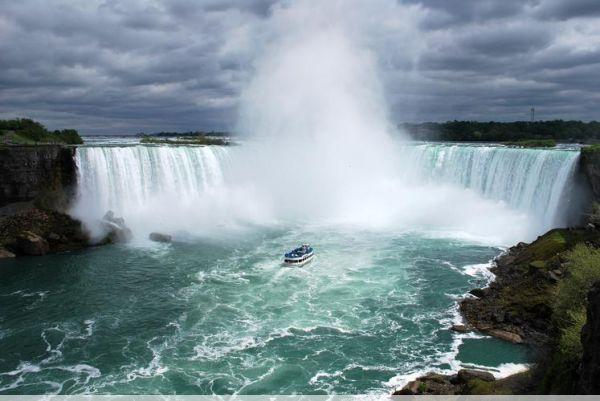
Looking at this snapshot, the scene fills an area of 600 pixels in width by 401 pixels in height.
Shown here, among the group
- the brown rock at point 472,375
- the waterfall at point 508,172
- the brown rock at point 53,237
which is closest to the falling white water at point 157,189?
the brown rock at point 53,237

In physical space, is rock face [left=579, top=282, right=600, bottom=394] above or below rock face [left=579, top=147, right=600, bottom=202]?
below

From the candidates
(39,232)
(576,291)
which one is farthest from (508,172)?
(39,232)

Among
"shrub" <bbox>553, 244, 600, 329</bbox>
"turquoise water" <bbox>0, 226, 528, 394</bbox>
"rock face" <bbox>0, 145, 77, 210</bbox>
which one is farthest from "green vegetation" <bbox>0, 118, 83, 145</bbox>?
"shrub" <bbox>553, 244, 600, 329</bbox>

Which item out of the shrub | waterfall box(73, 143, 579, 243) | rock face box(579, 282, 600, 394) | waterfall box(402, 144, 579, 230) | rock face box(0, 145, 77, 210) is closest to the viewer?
rock face box(579, 282, 600, 394)

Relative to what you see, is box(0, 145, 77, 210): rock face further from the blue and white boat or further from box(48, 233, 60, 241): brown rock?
the blue and white boat

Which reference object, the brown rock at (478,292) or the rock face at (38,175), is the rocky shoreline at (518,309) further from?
the rock face at (38,175)

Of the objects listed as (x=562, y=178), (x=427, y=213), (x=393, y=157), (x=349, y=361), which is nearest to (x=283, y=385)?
(x=349, y=361)

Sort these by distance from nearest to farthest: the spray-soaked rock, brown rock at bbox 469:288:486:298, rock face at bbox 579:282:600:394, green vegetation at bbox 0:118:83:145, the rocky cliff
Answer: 1. rock face at bbox 579:282:600:394
2. brown rock at bbox 469:288:486:298
3. the rocky cliff
4. the spray-soaked rock
5. green vegetation at bbox 0:118:83:145

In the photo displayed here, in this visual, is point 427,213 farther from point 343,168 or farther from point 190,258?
point 190,258
